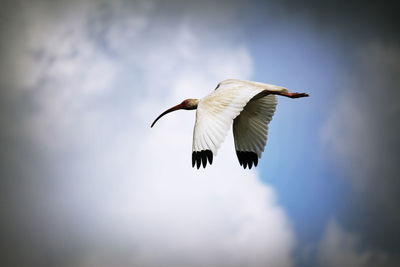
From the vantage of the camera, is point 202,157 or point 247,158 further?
point 247,158

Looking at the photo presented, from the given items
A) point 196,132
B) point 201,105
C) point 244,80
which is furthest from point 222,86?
point 196,132

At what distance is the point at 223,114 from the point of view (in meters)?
8.31

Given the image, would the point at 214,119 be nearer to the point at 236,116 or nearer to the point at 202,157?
the point at 236,116

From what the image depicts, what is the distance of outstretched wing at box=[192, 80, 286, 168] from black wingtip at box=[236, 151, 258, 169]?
2486 millimetres

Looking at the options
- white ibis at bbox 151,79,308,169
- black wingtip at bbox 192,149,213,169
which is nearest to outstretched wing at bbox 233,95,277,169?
white ibis at bbox 151,79,308,169

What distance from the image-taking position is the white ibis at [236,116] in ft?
26.7

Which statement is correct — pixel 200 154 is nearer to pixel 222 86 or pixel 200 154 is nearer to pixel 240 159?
pixel 222 86

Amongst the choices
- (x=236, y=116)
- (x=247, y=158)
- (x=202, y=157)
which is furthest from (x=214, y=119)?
(x=247, y=158)

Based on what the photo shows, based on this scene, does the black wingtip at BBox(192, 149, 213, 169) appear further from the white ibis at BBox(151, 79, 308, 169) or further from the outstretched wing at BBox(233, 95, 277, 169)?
the outstretched wing at BBox(233, 95, 277, 169)

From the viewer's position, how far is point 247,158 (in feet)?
36.9

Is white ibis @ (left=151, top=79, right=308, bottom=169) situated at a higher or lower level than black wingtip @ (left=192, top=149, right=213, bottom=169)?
higher

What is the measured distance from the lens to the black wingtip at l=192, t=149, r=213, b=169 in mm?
8062

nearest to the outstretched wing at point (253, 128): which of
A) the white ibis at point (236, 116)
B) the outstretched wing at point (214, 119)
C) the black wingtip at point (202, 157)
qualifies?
the white ibis at point (236, 116)

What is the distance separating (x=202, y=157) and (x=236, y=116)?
41.6 inches
